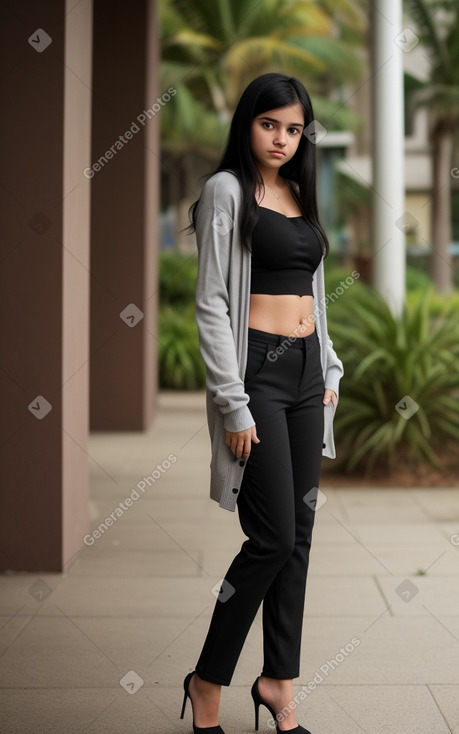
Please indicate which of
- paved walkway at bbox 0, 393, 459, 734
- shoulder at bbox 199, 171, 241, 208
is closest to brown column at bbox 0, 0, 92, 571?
paved walkway at bbox 0, 393, 459, 734

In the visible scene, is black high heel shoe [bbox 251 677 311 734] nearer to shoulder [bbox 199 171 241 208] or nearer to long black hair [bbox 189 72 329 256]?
long black hair [bbox 189 72 329 256]

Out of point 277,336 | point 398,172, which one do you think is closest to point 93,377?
point 398,172

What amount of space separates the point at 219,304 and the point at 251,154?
0.47 metres

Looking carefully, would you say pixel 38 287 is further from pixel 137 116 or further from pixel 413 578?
pixel 137 116

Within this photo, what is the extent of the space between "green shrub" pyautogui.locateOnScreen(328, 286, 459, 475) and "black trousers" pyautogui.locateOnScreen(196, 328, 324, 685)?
13.9ft

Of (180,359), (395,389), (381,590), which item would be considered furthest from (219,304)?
(180,359)

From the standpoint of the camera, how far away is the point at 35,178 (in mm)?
4906

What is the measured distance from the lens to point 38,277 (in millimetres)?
4945

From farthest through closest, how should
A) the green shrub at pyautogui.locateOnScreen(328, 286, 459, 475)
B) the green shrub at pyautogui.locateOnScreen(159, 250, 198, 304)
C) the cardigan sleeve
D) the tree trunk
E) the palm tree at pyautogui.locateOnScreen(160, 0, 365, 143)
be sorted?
the tree trunk, the palm tree at pyautogui.locateOnScreen(160, 0, 365, 143), the green shrub at pyautogui.locateOnScreen(159, 250, 198, 304), the green shrub at pyautogui.locateOnScreen(328, 286, 459, 475), the cardigan sleeve

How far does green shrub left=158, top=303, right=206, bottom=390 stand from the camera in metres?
14.1

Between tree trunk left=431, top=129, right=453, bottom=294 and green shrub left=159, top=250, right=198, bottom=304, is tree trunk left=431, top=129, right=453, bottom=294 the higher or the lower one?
the higher one

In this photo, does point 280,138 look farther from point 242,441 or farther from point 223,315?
point 242,441

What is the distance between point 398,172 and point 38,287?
18.0 feet

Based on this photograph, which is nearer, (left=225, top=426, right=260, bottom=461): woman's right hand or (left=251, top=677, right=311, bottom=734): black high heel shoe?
(left=225, top=426, right=260, bottom=461): woman's right hand
